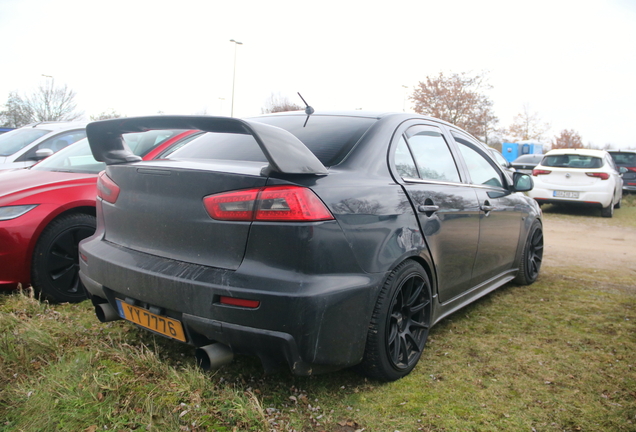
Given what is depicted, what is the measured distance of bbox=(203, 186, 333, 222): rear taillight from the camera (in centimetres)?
223

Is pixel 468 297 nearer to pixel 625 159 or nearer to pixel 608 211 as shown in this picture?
pixel 608 211

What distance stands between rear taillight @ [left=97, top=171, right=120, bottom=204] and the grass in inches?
32.6

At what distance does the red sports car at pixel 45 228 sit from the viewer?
374 centimetres

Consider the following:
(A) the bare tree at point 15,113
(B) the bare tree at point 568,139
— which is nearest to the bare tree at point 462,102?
(B) the bare tree at point 568,139

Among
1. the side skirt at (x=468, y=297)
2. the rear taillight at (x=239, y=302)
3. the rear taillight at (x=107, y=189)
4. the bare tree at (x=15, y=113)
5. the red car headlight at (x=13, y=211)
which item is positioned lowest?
the bare tree at (x=15, y=113)

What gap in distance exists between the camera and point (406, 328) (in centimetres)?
289

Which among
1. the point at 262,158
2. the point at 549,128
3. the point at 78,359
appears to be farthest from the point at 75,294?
the point at 549,128

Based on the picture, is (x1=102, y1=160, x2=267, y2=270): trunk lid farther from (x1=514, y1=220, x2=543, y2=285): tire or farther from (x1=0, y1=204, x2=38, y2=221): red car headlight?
(x1=514, y1=220, x2=543, y2=285): tire

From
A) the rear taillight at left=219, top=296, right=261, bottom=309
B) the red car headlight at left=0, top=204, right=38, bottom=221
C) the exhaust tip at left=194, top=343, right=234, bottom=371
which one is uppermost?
the rear taillight at left=219, top=296, right=261, bottom=309

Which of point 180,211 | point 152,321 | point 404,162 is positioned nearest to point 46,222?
point 152,321

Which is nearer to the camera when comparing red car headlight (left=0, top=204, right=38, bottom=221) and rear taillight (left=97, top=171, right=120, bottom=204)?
rear taillight (left=97, top=171, right=120, bottom=204)

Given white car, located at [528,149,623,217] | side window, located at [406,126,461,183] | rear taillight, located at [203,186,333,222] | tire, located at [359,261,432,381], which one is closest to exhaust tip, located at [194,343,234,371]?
rear taillight, located at [203,186,333,222]

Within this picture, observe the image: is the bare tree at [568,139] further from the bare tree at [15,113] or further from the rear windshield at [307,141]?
the rear windshield at [307,141]

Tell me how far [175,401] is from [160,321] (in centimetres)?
38
